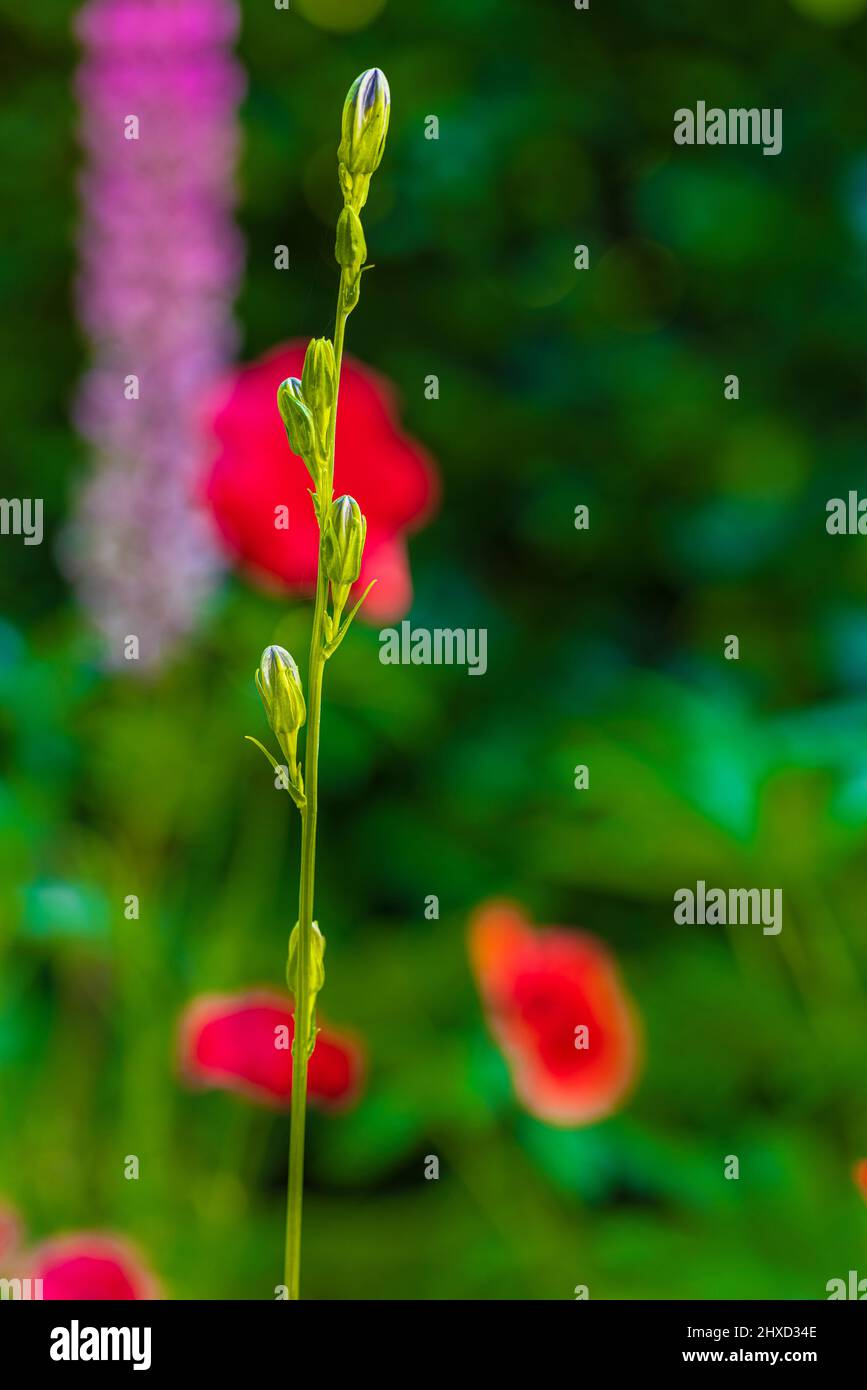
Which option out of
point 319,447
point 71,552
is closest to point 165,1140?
point 71,552

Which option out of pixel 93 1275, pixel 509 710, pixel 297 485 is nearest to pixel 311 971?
pixel 93 1275

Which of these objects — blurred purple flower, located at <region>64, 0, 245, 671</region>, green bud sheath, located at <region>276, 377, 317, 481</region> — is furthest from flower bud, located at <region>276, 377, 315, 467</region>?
blurred purple flower, located at <region>64, 0, 245, 671</region>

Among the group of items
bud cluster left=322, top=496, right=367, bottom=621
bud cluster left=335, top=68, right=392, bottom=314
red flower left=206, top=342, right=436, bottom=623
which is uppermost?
red flower left=206, top=342, right=436, bottom=623

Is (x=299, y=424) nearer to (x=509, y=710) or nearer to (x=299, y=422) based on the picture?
(x=299, y=422)

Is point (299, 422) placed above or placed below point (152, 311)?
below

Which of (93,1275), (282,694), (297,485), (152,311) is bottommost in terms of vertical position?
(93,1275)

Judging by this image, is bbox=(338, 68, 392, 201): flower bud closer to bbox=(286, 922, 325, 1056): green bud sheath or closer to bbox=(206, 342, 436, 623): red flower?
bbox=(286, 922, 325, 1056): green bud sheath
